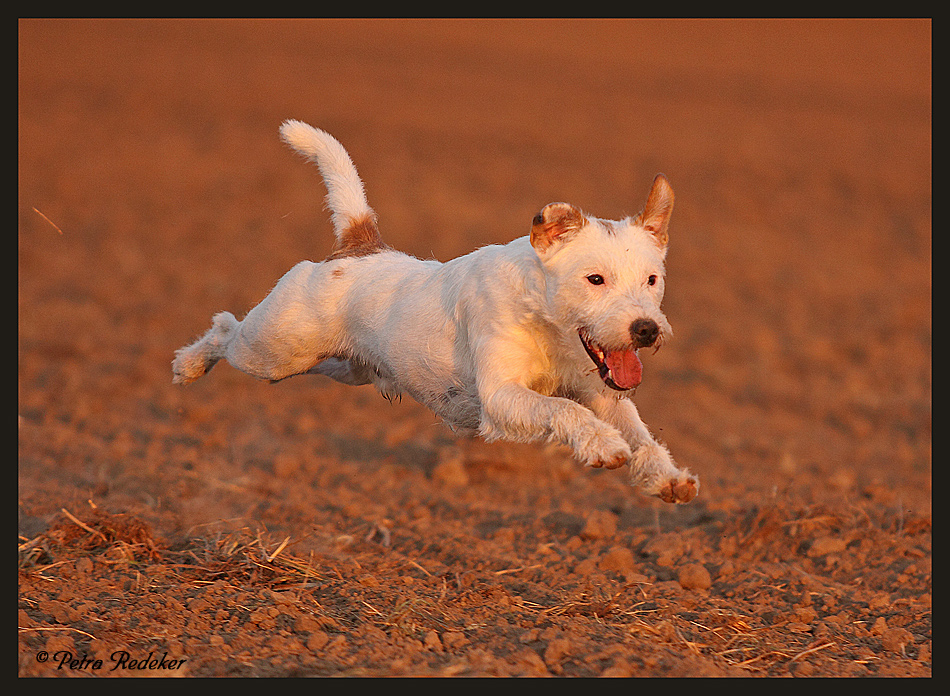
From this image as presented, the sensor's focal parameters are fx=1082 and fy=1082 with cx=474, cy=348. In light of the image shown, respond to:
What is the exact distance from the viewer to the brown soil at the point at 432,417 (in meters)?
5.94

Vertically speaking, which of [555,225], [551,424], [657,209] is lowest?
[551,424]

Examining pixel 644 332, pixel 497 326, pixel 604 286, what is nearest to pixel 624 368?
pixel 644 332

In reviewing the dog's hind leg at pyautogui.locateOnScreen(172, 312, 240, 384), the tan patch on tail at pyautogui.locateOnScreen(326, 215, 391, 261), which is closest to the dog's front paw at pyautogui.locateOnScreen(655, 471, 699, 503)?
the tan patch on tail at pyautogui.locateOnScreen(326, 215, 391, 261)

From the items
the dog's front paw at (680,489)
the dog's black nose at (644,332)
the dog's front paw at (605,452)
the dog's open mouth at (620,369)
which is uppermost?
the dog's black nose at (644,332)

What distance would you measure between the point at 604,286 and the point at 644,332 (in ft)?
1.31

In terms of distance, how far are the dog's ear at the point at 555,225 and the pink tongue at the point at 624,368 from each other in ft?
2.16

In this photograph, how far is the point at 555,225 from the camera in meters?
5.45

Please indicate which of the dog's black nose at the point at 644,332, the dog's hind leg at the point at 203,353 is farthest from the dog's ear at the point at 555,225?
the dog's hind leg at the point at 203,353

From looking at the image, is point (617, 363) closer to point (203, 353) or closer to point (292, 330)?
point (292, 330)

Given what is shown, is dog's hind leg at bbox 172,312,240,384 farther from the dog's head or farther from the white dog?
the dog's head

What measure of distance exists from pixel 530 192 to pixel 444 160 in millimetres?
2589

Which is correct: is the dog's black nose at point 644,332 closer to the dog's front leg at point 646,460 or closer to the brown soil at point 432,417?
the dog's front leg at point 646,460

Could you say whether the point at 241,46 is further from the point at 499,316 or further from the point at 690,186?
the point at 499,316

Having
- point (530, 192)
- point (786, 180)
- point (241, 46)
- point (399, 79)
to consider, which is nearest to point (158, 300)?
point (530, 192)
